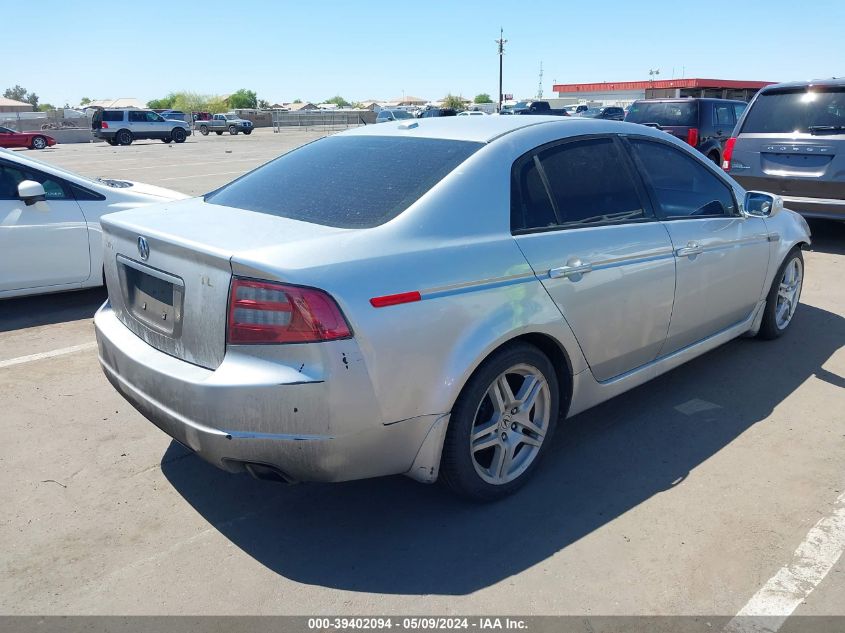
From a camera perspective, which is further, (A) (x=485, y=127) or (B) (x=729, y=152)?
(B) (x=729, y=152)

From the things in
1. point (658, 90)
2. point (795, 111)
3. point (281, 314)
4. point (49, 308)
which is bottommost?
point (49, 308)

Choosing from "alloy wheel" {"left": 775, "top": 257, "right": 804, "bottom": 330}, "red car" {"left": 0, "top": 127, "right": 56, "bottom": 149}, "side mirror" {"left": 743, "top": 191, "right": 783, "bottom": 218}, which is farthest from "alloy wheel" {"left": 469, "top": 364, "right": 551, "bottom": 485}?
"red car" {"left": 0, "top": 127, "right": 56, "bottom": 149}

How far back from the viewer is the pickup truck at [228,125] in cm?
4891

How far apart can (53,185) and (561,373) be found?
191 inches

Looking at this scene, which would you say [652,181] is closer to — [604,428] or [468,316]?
[604,428]

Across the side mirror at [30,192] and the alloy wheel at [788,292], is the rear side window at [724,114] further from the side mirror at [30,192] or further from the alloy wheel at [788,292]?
the side mirror at [30,192]

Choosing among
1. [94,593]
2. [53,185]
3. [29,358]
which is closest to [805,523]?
[94,593]

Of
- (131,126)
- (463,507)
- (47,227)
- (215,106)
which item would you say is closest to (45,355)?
(47,227)

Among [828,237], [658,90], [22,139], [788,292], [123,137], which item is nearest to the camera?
[788,292]

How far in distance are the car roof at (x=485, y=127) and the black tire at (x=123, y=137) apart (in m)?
38.4

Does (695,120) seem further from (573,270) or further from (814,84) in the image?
(573,270)

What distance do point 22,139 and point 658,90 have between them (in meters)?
47.4

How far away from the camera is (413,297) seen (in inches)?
105

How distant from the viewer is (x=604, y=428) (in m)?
3.98
